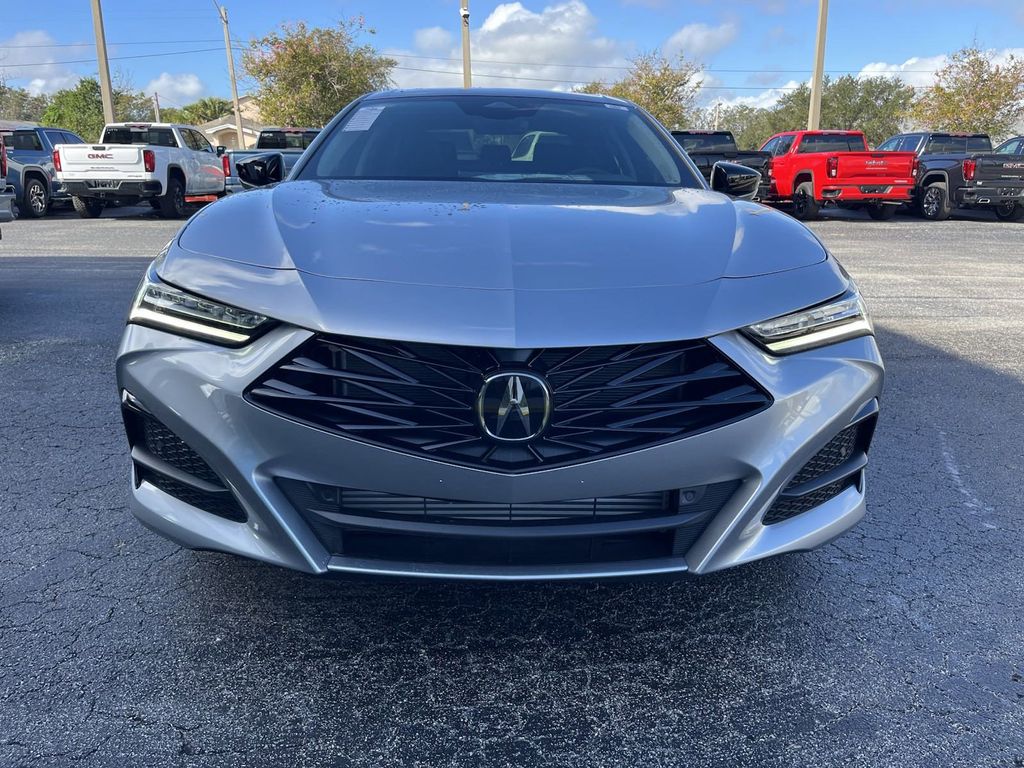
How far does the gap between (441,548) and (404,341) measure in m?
0.49

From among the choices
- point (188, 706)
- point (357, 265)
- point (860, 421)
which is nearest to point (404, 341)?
point (357, 265)

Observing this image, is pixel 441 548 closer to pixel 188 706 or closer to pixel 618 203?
pixel 188 706

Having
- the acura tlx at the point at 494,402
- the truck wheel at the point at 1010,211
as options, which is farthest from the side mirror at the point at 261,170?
the truck wheel at the point at 1010,211

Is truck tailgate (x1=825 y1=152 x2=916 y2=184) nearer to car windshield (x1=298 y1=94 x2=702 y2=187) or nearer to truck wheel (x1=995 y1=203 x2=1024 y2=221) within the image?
truck wheel (x1=995 y1=203 x2=1024 y2=221)

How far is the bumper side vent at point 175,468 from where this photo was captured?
1.97 m

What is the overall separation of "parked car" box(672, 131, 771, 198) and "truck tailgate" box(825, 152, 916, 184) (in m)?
1.47

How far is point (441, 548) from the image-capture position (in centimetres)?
190

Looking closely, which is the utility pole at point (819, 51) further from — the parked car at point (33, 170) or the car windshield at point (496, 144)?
the car windshield at point (496, 144)

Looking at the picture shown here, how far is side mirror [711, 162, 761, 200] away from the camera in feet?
11.5

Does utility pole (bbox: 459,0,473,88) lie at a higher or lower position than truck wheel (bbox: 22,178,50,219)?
higher

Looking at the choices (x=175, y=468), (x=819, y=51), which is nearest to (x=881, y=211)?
(x=819, y=51)

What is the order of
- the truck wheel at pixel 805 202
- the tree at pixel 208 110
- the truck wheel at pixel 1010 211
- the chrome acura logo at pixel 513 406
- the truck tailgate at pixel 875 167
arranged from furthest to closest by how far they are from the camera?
the tree at pixel 208 110 → the truck wheel at pixel 1010 211 → the truck wheel at pixel 805 202 → the truck tailgate at pixel 875 167 → the chrome acura logo at pixel 513 406

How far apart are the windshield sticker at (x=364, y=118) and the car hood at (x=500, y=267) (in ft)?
3.48

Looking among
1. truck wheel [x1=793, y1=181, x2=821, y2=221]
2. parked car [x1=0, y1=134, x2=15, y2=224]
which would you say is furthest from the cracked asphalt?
truck wheel [x1=793, y1=181, x2=821, y2=221]
